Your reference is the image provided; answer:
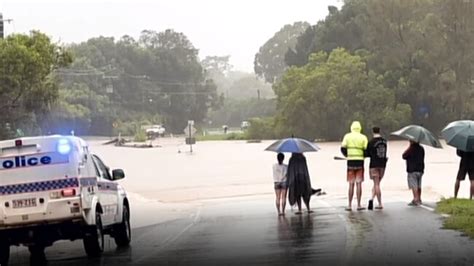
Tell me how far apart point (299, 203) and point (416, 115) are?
56788mm

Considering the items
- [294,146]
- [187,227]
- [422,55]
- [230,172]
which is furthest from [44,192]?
[422,55]

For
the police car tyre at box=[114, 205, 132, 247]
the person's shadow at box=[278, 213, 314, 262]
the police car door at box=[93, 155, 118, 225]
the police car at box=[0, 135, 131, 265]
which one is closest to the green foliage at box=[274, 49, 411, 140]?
the person's shadow at box=[278, 213, 314, 262]

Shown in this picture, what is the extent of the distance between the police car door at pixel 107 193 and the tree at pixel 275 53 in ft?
320

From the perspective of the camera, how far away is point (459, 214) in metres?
19.3

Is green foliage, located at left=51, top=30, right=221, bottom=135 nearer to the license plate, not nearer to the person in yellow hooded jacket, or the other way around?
the person in yellow hooded jacket

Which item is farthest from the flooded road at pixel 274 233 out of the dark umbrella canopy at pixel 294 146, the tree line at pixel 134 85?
the tree line at pixel 134 85

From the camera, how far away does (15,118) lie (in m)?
46.0

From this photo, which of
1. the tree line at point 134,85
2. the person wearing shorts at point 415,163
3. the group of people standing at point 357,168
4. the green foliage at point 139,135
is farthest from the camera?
the green foliage at point 139,135

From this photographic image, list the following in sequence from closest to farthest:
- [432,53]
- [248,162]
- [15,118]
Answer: [15,118], [248,162], [432,53]

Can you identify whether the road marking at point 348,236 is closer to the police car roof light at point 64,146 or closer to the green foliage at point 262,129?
the police car roof light at point 64,146

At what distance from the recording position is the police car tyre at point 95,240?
14704 millimetres

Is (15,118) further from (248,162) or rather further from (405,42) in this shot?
(405,42)

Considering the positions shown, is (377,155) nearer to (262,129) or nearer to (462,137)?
(462,137)

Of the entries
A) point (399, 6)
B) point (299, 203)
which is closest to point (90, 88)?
point (399, 6)
